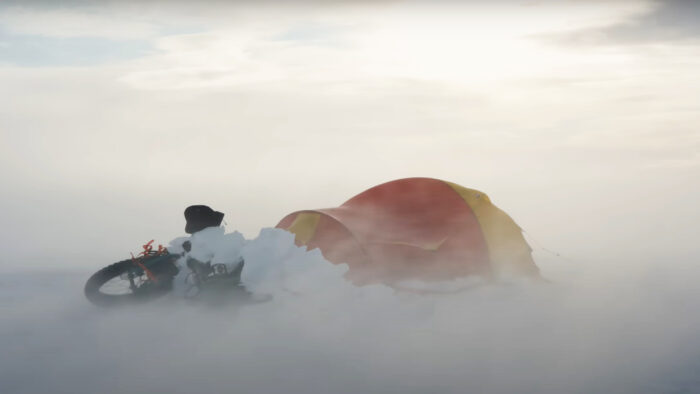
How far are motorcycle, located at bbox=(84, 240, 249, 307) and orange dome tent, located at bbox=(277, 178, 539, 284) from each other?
1919 mm

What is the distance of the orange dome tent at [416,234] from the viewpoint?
41.3ft

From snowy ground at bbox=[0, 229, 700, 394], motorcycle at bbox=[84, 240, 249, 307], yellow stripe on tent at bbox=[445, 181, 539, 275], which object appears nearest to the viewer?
snowy ground at bbox=[0, 229, 700, 394]

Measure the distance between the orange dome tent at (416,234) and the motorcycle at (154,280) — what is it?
192 centimetres

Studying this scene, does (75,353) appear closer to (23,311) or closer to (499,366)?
(23,311)

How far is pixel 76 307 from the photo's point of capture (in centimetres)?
1183

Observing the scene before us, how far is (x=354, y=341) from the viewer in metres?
9.80

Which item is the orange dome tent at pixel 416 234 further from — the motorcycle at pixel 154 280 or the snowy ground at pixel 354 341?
the motorcycle at pixel 154 280

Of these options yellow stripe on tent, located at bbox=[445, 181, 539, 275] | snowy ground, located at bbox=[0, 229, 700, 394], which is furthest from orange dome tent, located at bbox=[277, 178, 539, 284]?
snowy ground, located at bbox=[0, 229, 700, 394]

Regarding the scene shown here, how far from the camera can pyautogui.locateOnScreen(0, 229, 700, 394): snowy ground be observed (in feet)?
27.1

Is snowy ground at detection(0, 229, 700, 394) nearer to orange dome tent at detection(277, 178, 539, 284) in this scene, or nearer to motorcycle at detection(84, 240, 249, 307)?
motorcycle at detection(84, 240, 249, 307)

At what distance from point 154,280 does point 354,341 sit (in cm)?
375

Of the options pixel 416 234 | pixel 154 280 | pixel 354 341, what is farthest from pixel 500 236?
pixel 154 280

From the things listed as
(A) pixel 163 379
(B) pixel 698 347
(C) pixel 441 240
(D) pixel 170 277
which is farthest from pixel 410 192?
(A) pixel 163 379

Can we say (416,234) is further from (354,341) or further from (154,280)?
(154,280)
